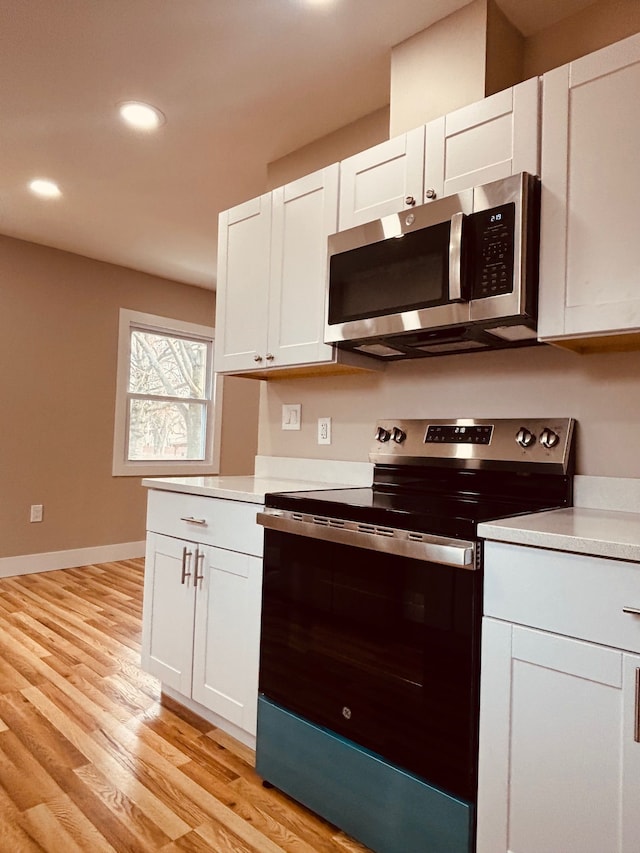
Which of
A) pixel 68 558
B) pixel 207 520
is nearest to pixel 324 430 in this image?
pixel 207 520

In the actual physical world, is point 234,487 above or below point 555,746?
above

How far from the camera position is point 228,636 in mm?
1921

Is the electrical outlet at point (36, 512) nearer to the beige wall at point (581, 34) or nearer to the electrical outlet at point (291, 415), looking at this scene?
the electrical outlet at point (291, 415)

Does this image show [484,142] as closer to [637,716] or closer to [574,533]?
[574,533]

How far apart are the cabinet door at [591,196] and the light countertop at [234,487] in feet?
3.25

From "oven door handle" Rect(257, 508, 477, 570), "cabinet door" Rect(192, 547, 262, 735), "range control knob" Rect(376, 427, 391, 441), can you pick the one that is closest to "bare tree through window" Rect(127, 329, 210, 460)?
"cabinet door" Rect(192, 547, 262, 735)

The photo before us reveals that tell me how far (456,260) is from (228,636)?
1406 millimetres

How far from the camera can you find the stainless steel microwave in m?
1.55

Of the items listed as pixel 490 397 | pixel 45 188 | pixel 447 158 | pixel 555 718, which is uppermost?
pixel 45 188

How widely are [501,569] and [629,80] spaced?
4.13 feet

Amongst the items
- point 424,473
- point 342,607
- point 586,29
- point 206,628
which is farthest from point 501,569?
point 586,29

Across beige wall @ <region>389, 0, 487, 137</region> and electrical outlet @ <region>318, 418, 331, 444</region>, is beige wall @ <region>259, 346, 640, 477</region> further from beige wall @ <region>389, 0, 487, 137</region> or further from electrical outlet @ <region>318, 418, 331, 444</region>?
beige wall @ <region>389, 0, 487, 137</region>

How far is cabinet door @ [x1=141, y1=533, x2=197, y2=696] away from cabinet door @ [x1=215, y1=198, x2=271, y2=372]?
0.81 meters

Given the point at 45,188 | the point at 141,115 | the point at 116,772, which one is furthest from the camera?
the point at 45,188
